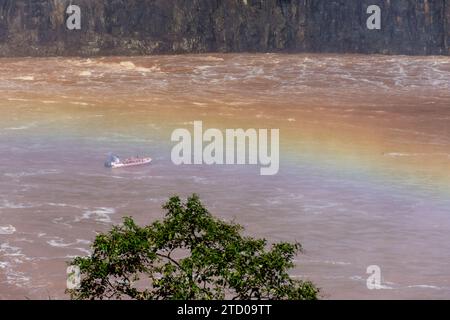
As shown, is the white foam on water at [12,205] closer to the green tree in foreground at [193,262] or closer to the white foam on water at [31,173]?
the white foam on water at [31,173]

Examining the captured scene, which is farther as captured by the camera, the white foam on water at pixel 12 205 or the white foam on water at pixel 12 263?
the white foam on water at pixel 12 205

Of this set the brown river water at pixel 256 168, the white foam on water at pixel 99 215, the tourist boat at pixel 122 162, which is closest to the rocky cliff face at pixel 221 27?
the brown river water at pixel 256 168

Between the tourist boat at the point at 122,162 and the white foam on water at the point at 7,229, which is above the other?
the tourist boat at the point at 122,162

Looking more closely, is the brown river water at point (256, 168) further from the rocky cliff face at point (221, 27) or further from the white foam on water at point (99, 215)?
the rocky cliff face at point (221, 27)

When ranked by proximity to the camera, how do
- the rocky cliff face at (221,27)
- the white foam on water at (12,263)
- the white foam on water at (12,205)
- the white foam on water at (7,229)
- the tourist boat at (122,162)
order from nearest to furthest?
the white foam on water at (12,263), the white foam on water at (7,229), the white foam on water at (12,205), the tourist boat at (122,162), the rocky cliff face at (221,27)

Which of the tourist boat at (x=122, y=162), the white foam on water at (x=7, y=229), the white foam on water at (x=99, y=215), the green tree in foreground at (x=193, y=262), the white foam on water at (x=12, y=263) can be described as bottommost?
the white foam on water at (x=12, y=263)

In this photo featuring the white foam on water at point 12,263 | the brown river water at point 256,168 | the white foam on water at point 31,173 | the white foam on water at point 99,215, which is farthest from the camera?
the white foam on water at point 31,173

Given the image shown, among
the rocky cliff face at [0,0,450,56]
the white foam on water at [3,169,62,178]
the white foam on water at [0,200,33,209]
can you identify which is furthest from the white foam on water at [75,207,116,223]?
the rocky cliff face at [0,0,450,56]

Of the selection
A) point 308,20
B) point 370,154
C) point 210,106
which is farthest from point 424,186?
point 308,20

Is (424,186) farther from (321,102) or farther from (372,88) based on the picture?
(372,88)
